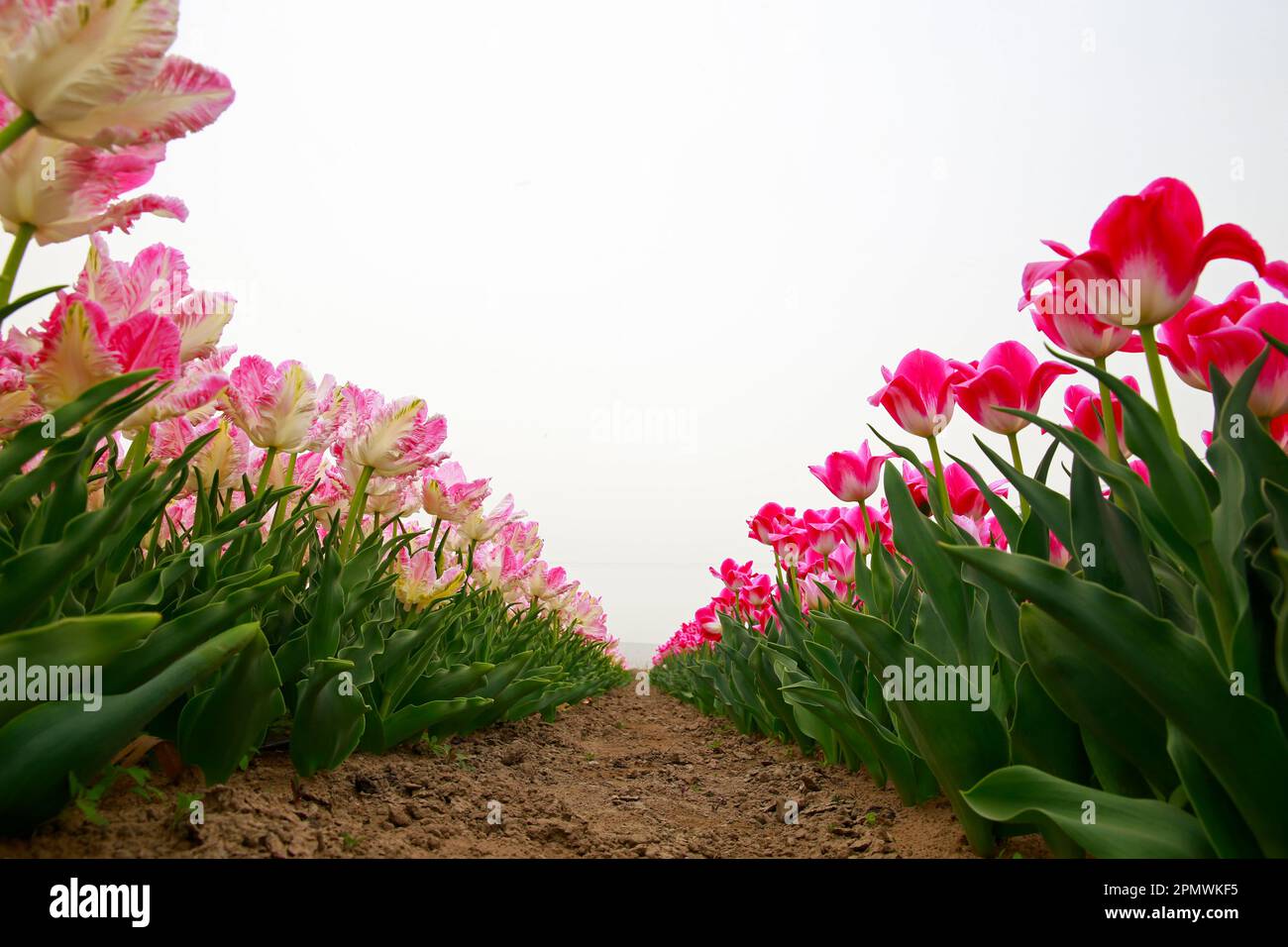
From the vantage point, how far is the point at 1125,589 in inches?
44.1

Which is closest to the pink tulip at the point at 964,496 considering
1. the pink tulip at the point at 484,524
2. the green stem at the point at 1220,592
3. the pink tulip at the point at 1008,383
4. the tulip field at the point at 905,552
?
the tulip field at the point at 905,552

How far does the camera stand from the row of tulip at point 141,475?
0.89 m

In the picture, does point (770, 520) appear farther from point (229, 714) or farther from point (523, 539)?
point (229, 714)

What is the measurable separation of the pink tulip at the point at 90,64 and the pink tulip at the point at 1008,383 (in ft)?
4.39

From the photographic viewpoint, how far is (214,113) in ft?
A: 3.08

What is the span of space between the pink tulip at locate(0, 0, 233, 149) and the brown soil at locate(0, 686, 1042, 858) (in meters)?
0.92

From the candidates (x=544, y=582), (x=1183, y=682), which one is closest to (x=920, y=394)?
(x=1183, y=682)

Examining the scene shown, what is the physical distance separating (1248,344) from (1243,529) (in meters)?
0.29

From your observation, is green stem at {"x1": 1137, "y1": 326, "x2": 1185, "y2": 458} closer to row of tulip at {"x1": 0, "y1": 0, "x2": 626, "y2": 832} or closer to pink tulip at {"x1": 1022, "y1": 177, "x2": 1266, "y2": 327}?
pink tulip at {"x1": 1022, "y1": 177, "x2": 1266, "y2": 327}

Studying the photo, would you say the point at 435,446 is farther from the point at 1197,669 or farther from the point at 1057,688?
the point at 1197,669

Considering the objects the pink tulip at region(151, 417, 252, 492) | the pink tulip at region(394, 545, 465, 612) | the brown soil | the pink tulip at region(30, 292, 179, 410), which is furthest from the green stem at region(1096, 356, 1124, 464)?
the pink tulip at region(394, 545, 465, 612)

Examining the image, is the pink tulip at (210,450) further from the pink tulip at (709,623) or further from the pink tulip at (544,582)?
the pink tulip at (709,623)
